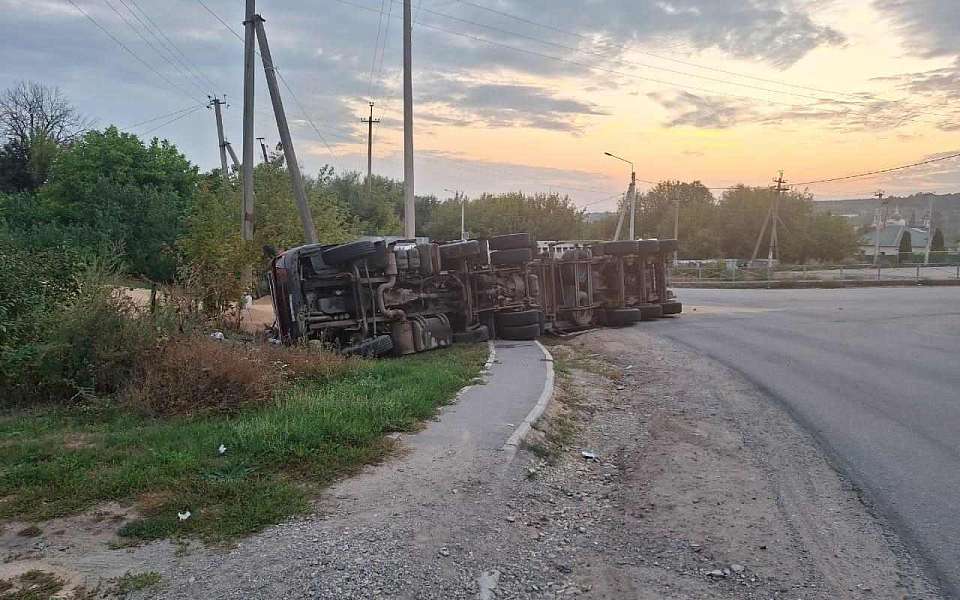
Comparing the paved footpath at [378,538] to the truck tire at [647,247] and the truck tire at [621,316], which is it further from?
→ the truck tire at [647,247]

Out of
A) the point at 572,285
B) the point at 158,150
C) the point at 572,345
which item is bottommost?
the point at 572,345

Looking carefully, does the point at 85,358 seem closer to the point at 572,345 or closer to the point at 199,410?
the point at 199,410

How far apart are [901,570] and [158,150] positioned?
137ft

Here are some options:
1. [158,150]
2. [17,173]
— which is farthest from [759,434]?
[17,173]

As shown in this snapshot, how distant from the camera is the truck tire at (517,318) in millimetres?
15945

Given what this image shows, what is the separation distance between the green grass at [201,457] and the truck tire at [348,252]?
4.29 m

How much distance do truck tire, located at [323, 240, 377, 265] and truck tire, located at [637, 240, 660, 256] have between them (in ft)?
29.9

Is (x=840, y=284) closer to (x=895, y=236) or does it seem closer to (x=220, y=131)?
(x=220, y=131)

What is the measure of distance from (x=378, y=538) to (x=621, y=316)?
50.5ft

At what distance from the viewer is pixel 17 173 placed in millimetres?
52625

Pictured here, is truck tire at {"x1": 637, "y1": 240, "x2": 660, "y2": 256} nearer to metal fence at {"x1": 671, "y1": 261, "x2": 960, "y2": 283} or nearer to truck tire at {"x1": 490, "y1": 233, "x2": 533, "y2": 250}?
truck tire at {"x1": 490, "y1": 233, "x2": 533, "y2": 250}

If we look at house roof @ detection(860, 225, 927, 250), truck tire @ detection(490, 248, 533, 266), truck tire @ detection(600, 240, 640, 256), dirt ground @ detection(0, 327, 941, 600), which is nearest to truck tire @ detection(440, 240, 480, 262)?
truck tire @ detection(490, 248, 533, 266)

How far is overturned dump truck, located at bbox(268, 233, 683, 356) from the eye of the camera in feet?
42.8

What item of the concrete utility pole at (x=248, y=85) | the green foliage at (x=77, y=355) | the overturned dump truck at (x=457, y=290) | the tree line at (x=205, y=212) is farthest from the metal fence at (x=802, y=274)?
the green foliage at (x=77, y=355)
